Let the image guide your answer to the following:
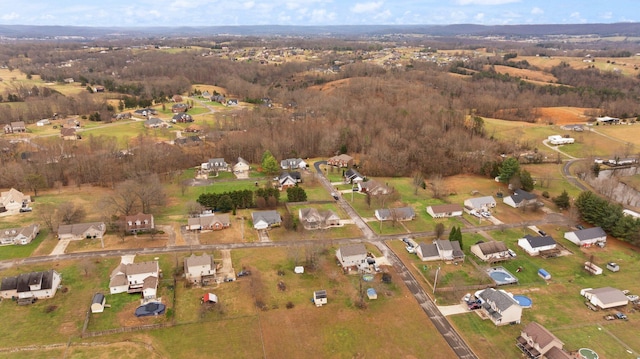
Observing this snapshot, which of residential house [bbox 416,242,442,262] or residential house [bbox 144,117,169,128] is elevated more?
residential house [bbox 144,117,169,128]

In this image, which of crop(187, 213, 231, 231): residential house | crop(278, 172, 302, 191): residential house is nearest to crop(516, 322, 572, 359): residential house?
crop(187, 213, 231, 231): residential house

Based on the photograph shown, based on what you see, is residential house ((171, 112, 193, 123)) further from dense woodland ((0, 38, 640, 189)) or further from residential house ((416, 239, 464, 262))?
residential house ((416, 239, 464, 262))

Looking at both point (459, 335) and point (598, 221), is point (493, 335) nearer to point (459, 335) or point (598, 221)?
point (459, 335)

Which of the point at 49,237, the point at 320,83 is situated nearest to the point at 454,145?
the point at 49,237

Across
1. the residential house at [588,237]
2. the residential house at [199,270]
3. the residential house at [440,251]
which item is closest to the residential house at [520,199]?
the residential house at [588,237]

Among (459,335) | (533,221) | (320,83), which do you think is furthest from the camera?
(320,83)

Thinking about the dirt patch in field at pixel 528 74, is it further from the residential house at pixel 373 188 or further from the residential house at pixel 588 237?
the residential house at pixel 588 237

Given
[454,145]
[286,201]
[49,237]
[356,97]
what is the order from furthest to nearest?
[356,97] → [454,145] → [286,201] → [49,237]
